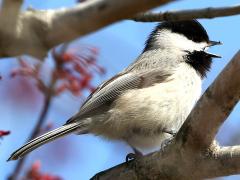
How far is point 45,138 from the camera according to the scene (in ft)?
10.1

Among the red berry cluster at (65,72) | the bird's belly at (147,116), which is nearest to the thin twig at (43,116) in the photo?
the red berry cluster at (65,72)

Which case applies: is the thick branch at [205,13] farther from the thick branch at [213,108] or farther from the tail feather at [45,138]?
the tail feather at [45,138]

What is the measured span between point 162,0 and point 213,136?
1.33 m

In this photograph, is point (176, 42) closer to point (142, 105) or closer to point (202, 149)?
point (142, 105)

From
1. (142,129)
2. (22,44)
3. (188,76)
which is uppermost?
(188,76)

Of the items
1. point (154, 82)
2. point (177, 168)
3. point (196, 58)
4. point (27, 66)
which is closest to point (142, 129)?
point (154, 82)

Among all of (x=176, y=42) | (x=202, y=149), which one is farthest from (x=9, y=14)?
(x=176, y=42)

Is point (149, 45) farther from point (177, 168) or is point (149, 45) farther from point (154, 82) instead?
point (177, 168)

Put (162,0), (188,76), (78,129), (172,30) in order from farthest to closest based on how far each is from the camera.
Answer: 1. (172,30)
2. (188,76)
3. (78,129)
4. (162,0)

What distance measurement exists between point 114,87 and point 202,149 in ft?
4.39

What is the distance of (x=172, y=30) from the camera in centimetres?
427

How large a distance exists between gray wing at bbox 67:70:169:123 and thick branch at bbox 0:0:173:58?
7.52 ft

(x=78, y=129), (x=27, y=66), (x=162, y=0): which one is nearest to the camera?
(x=162, y=0)

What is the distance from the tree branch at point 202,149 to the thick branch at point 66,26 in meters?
0.95
